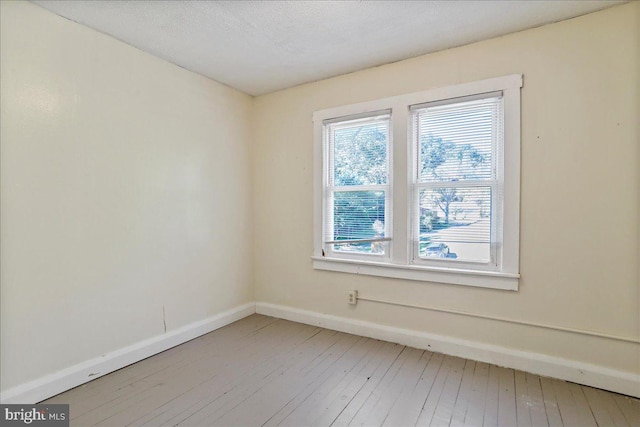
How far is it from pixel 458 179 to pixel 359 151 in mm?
963

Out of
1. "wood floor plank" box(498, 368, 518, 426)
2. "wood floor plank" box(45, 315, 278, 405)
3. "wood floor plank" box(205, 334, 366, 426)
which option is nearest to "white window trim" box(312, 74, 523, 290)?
"wood floor plank" box(498, 368, 518, 426)

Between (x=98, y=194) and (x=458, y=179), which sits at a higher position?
(x=458, y=179)

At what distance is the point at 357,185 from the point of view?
124 inches

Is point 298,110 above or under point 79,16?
under

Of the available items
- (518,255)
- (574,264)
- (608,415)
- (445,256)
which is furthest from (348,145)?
(608,415)

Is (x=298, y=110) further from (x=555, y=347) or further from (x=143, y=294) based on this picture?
(x=555, y=347)

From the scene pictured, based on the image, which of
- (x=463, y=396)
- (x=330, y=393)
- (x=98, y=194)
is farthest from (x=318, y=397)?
(x=98, y=194)

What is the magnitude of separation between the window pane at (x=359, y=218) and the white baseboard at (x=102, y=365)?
4.98 feet

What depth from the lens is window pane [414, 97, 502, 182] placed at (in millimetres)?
2543

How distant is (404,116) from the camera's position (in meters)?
2.83

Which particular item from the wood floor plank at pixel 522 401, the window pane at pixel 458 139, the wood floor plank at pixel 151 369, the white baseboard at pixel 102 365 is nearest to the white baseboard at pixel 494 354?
the wood floor plank at pixel 522 401

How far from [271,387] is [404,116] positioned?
7.83 ft

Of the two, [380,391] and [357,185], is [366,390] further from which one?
[357,185]

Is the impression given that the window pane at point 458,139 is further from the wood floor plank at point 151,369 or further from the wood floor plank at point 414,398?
the wood floor plank at point 151,369
